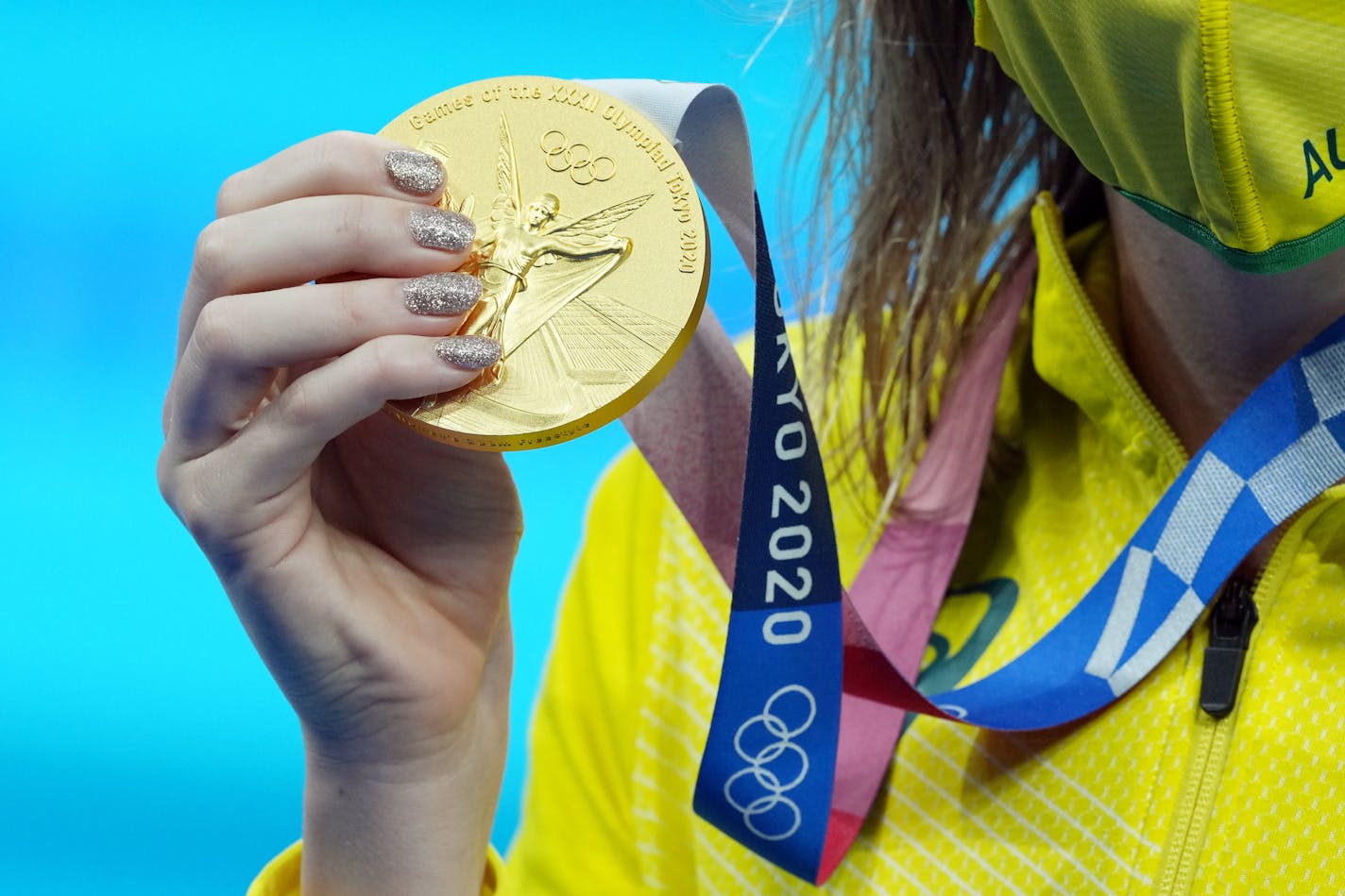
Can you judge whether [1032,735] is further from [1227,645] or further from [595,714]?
[595,714]

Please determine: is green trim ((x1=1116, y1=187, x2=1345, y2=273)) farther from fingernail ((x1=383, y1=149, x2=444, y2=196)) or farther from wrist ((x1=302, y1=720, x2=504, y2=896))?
wrist ((x1=302, y1=720, x2=504, y2=896))

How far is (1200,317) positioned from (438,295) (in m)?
0.56

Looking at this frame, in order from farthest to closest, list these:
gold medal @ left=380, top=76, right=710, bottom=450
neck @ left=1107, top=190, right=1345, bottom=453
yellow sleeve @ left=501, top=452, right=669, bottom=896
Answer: yellow sleeve @ left=501, top=452, right=669, bottom=896
neck @ left=1107, top=190, right=1345, bottom=453
gold medal @ left=380, top=76, right=710, bottom=450

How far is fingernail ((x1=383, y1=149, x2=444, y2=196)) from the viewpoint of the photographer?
2.86 feet

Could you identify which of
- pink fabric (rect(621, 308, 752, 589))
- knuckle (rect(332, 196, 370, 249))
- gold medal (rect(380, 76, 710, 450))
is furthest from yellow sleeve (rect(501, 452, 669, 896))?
knuckle (rect(332, 196, 370, 249))

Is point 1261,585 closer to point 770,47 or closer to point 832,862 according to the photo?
point 832,862

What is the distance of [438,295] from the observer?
A: 86 cm

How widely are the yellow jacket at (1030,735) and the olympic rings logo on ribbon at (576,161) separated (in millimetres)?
384

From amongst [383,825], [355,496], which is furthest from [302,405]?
[383,825]

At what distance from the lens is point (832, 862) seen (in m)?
1.04

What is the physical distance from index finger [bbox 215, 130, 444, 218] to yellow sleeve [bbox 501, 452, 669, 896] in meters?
0.47

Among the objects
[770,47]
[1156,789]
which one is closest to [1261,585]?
[1156,789]

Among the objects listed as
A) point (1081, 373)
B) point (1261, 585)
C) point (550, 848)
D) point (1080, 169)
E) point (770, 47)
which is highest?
point (770, 47)

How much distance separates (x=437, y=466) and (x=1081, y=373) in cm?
48
